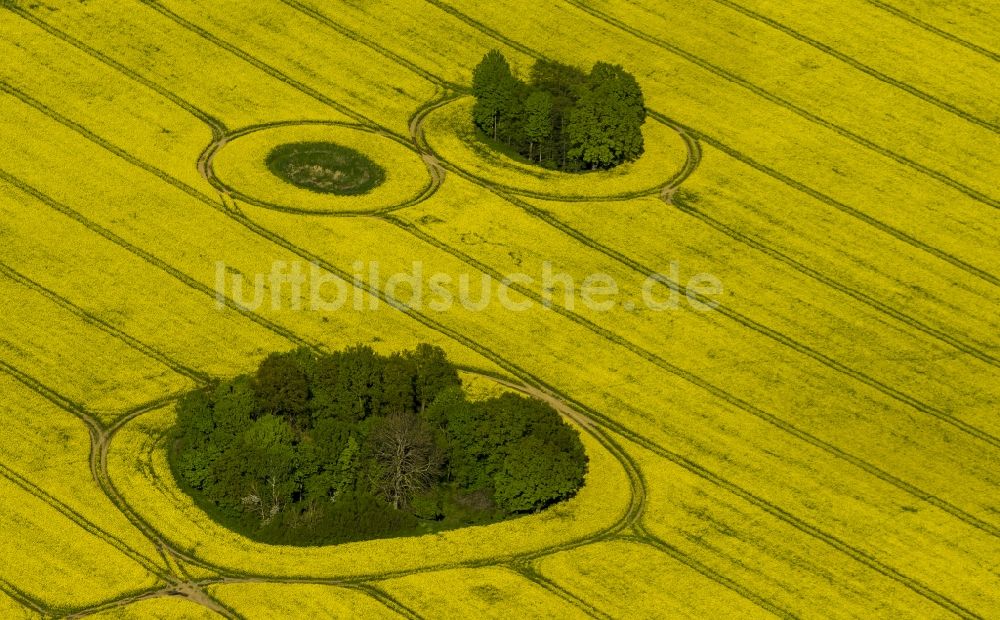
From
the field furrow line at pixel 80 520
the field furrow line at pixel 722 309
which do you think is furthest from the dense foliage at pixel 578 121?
the field furrow line at pixel 80 520

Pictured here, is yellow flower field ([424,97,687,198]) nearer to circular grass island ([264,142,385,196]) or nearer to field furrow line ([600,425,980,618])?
circular grass island ([264,142,385,196])

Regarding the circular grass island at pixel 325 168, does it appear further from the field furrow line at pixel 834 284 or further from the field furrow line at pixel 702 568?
the field furrow line at pixel 702 568

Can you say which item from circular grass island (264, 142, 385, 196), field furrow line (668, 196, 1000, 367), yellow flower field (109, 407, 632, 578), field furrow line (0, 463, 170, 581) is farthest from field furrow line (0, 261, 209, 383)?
field furrow line (668, 196, 1000, 367)

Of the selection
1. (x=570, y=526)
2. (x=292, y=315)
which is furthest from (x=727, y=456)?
(x=292, y=315)

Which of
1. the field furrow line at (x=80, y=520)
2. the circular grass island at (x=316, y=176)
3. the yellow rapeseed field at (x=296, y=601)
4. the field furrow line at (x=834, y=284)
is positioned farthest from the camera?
the circular grass island at (x=316, y=176)

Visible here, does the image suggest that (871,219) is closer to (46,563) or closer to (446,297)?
(446,297)

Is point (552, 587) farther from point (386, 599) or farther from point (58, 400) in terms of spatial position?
point (58, 400)
